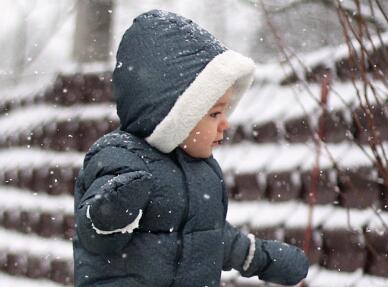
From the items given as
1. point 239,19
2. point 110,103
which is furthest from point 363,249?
point 110,103

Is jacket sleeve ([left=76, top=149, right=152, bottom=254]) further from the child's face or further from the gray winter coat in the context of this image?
the child's face

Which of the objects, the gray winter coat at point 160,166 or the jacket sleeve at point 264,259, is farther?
the jacket sleeve at point 264,259

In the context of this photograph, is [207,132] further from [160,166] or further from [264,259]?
[264,259]

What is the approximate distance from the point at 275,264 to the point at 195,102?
578 millimetres

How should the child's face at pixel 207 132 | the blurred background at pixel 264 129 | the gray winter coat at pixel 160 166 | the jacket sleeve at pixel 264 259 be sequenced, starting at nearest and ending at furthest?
the gray winter coat at pixel 160 166
the child's face at pixel 207 132
the jacket sleeve at pixel 264 259
the blurred background at pixel 264 129

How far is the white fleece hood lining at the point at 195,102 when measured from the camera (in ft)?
7.59

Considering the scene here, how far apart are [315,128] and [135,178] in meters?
1.81

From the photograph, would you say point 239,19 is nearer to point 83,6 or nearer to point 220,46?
point 83,6

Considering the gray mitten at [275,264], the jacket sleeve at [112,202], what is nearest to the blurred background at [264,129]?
the gray mitten at [275,264]

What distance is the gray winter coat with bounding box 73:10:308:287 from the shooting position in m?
2.29

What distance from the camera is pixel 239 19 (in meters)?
4.52

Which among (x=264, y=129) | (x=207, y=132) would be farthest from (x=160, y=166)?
(x=264, y=129)

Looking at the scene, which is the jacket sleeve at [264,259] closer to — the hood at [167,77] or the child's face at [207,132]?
the child's face at [207,132]

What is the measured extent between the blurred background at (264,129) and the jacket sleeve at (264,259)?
1.69 feet
